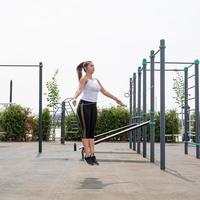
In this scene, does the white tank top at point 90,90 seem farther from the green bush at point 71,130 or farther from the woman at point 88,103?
the green bush at point 71,130

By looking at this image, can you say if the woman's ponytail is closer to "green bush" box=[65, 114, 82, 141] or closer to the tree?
"green bush" box=[65, 114, 82, 141]

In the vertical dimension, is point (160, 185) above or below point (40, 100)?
below

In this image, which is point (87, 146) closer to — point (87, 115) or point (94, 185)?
point (87, 115)

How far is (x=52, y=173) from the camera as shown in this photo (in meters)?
7.34

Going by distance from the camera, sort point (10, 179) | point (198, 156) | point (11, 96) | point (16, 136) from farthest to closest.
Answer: point (11, 96)
point (16, 136)
point (198, 156)
point (10, 179)

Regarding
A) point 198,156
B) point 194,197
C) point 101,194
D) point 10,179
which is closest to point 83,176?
point 10,179

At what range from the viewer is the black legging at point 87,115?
6.59 meters

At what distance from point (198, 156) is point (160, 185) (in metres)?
6.36

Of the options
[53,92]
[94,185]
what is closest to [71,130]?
[53,92]

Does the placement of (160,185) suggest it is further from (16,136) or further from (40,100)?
(16,136)

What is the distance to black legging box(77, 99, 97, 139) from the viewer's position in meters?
6.59

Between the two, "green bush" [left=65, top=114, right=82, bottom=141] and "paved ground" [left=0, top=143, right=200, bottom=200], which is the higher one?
"green bush" [left=65, top=114, right=82, bottom=141]

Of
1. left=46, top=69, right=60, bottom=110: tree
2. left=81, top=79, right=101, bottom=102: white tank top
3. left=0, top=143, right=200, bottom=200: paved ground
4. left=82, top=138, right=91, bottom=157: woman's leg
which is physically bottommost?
left=0, top=143, right=200, bottom=200: paved ground

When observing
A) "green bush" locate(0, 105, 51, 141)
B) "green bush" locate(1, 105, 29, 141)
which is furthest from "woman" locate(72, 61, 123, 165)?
"green bush" locate(1, 105, 29, 141)
